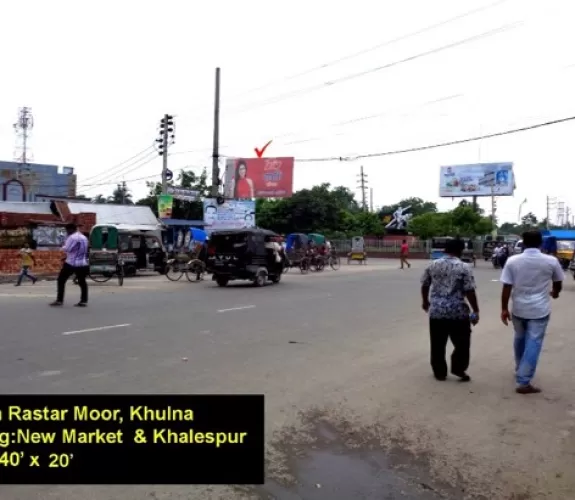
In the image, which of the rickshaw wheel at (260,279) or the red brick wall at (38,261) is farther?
the red brick wall at (38,261)

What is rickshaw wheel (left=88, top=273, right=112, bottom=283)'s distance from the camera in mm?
20516

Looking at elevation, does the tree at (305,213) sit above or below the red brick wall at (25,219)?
above

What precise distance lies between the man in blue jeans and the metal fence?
47.9m

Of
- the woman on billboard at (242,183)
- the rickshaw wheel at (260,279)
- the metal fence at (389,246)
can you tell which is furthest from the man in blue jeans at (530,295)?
the metal fence at (389,246)

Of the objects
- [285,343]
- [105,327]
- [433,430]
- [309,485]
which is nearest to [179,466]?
[309,485]

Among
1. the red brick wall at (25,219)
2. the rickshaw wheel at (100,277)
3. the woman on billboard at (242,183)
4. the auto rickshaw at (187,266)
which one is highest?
the woman on billboard at (242,183)

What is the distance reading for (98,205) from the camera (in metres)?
36.3

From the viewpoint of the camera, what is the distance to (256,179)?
1693 inches

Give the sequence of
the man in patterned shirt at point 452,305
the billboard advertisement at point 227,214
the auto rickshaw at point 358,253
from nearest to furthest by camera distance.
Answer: the man in patterned shirt at point 452,305
the billboard advertisement at point 227,214
the auto rickshaw at point 358,253

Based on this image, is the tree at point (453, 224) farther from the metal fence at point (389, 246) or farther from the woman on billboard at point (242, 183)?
the woman on billboard at point (242, 183)

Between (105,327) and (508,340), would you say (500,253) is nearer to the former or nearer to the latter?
(508,340)

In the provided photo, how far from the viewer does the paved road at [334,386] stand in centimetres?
413

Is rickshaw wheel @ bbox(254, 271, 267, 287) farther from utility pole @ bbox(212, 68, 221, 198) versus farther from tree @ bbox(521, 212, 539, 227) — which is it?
tree @ bbox(521, 212, 539, 227)
